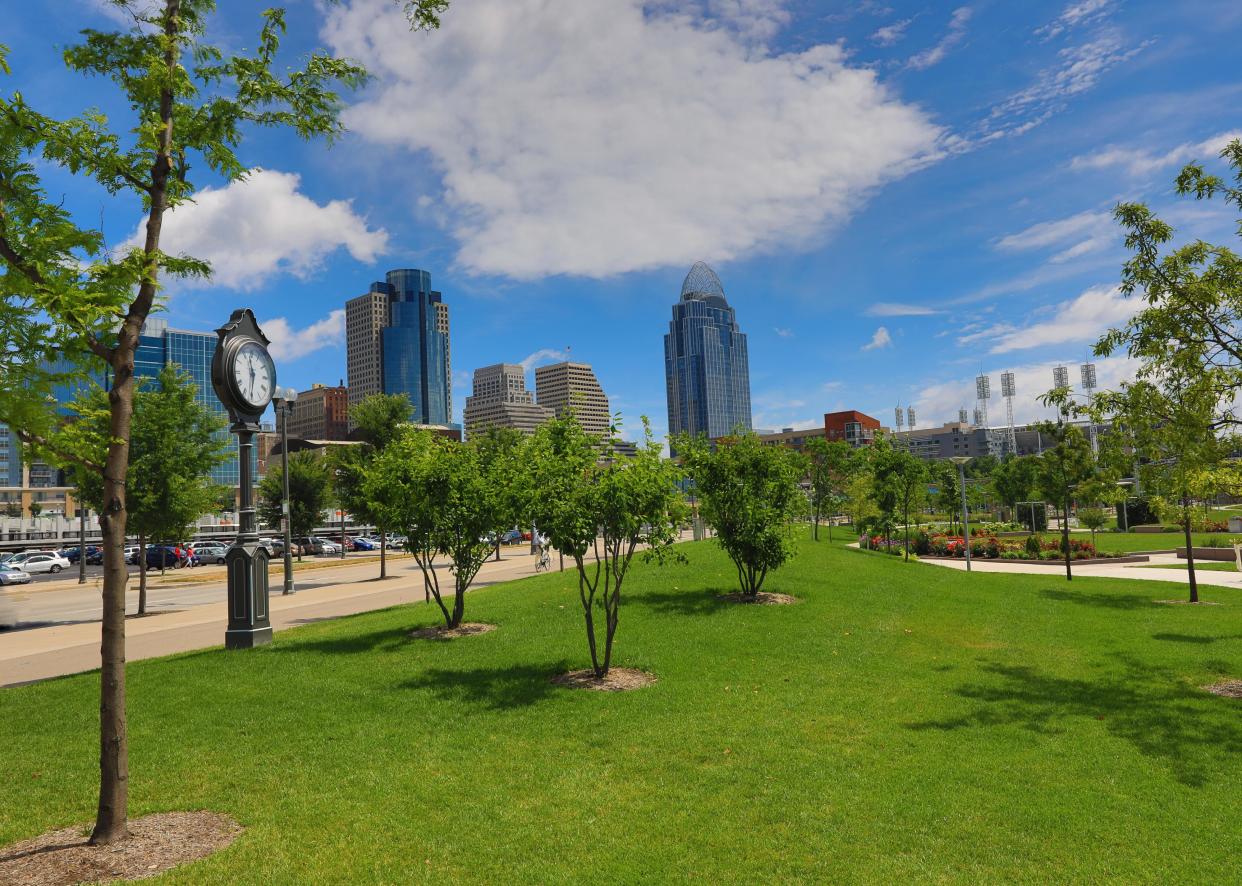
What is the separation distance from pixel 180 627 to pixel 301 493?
95.7 feet

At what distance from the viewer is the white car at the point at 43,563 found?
48406 mm

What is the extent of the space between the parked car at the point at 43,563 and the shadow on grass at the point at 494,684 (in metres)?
50.8

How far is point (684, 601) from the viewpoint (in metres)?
17.0

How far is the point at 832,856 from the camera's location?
5.52 metres

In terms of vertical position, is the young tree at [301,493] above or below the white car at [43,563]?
above

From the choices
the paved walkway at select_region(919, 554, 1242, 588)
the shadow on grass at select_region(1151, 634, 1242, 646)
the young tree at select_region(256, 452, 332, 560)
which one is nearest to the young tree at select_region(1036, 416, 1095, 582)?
the paved walkway at select_region(919, 554, 1242, 588)

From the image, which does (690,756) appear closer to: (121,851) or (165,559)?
(121,851)

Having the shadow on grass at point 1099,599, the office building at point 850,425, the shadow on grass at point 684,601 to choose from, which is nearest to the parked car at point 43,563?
the shadow on grass at point 684,601

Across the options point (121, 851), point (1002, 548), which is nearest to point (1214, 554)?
point (1002, 548)

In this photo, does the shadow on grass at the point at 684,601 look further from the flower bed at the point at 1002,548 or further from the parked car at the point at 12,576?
the parked car at the point at 12,576

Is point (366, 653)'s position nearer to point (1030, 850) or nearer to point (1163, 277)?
point (1030, 850)

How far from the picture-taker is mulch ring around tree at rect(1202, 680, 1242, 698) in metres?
10.0

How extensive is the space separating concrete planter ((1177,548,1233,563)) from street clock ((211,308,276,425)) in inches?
1507

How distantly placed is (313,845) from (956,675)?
29.9 feet
